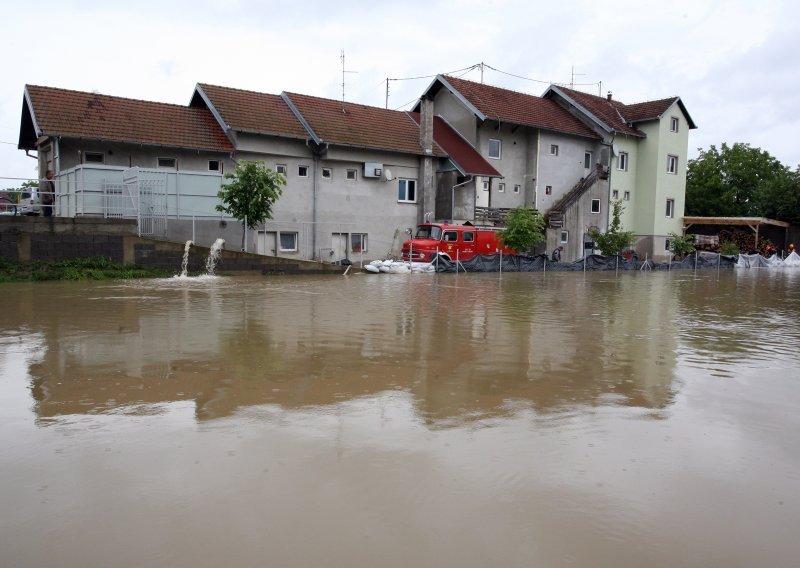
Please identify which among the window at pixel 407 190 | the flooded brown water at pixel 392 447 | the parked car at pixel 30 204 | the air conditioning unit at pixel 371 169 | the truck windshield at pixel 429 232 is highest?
the air conditioning unit at pixel 371 169

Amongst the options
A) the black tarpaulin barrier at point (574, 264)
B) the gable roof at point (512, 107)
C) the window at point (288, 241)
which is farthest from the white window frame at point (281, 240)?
the gable roof at point (512, 107)

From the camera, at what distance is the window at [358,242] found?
115 feet

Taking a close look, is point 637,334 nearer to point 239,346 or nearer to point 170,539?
point 239,346

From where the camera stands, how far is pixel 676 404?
275 inches

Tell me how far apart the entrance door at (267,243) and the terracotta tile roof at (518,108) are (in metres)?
14.7

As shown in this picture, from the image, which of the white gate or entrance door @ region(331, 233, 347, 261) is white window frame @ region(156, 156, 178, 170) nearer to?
the white gate

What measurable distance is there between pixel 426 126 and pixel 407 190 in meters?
3.60

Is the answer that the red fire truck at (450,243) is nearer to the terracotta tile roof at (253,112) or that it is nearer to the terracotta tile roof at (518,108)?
the terracotta tile roof at (253,112)

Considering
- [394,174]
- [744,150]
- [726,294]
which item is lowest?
[726,294]

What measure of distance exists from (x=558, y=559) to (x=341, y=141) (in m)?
31.1

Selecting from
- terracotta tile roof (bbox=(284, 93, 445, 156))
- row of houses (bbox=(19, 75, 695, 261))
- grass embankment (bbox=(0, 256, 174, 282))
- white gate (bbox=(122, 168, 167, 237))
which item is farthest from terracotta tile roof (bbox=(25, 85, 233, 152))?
grass embankment (bbox=(0, 256, 174, 282))

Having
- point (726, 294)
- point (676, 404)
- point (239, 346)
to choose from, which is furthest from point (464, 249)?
point (676, 404)

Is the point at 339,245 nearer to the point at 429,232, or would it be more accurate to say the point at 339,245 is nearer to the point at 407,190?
the point at 429,232

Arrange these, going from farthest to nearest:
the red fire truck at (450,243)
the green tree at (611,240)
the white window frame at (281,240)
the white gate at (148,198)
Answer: the green tree at (611,240) < the white window frame at (281,240) < the red fire truck at (450,243) < the white gate at (148,198)
